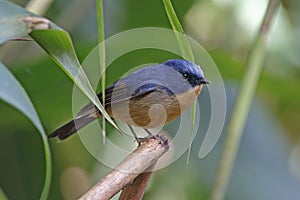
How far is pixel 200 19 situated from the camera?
2.85 metres

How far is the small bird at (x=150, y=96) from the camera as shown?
71.4 inches

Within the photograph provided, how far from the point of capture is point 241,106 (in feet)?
5.41

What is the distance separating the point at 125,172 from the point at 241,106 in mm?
672

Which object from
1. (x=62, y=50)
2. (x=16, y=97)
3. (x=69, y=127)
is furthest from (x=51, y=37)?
(x=69, y=127)

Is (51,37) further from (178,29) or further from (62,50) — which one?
(178,29)

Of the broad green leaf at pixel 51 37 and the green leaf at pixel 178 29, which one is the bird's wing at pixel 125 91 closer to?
the green leaf at pixel 178 29

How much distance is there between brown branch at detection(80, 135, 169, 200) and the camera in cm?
97

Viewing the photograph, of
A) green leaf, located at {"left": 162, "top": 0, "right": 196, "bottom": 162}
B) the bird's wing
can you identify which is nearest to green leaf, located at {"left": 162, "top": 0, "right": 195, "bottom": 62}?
green leaf, located at {"left": 162, "top": 0, "right": 196, "bottom": 162}

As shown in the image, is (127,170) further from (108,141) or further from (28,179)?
(28,179)

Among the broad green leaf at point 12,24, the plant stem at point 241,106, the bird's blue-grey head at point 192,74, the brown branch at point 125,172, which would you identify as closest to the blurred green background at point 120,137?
the bird's blue-grey head at point 192,74

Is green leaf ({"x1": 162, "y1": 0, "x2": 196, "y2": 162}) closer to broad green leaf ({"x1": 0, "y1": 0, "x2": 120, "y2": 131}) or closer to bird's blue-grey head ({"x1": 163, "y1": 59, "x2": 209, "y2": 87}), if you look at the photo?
broad green leaf ({"x1": 0, "y1": 0, "x2": 120, "y2": 131})

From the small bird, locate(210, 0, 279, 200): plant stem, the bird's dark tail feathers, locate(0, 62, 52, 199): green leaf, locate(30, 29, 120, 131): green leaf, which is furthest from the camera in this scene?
the bird's dark tail feathers

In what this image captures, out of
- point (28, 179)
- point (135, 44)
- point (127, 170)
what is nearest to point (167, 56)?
point (135, 44)

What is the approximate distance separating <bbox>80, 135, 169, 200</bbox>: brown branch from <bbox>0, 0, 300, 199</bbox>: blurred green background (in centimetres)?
91
